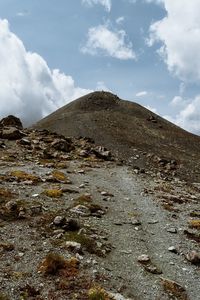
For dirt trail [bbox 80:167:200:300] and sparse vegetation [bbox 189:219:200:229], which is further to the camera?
sparse vegetation [bbox 189:219:200:229]

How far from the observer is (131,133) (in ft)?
331

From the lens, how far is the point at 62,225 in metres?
26.4

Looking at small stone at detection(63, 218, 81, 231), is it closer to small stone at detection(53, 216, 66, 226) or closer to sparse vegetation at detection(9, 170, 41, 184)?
small stone at detection(53, 216, 66, 226)

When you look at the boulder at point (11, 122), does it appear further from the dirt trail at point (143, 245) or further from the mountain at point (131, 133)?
the dirt trail at point (143, 245)

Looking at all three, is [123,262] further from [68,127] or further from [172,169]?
[68,127]

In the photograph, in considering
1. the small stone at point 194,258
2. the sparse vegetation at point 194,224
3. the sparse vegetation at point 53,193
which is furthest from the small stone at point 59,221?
the sparse vegetation at point 194,224

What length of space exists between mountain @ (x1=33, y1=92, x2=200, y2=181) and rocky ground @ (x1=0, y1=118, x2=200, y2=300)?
2598 centimetres

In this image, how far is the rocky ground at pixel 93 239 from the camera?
785 inches

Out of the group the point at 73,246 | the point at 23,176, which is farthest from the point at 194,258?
the point at 23,176

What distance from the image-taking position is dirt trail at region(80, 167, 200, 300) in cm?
2094

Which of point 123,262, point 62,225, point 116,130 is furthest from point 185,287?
point 116,130

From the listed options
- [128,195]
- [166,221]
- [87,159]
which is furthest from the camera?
[87,159]

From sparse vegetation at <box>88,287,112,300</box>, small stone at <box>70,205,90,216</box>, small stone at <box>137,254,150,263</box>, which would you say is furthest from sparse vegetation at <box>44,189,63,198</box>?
sparse vegetation at <box>88,287,112,300</box>

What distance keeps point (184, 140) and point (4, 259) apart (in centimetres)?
9024
